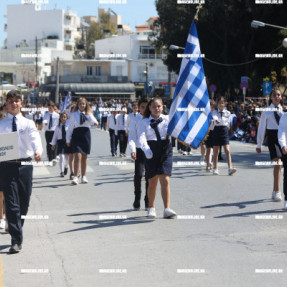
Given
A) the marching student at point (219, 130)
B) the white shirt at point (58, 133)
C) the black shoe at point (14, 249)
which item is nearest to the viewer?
the black shoe at point (14, 249)

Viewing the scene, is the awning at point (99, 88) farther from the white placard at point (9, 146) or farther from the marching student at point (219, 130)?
the white placard at point (9, 146)

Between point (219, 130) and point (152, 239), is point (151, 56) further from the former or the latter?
point (152, 239)

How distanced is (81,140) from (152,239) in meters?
6.66

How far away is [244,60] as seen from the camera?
48.0 meters

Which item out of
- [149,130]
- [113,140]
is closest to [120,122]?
[113,140]

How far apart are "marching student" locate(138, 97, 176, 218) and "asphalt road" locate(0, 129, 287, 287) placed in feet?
1.30

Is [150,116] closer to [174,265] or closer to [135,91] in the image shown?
[174,265]

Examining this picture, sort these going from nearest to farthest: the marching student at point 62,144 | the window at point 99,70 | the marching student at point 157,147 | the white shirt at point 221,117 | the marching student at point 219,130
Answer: the marching student at point 157,147 < the marching student at point 219,130 < the white shirt at point 221,117 < the marching student at point 62,144 < the window at point 99,70

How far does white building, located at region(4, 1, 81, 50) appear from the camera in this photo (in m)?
117

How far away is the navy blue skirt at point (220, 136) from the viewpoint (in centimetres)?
1628

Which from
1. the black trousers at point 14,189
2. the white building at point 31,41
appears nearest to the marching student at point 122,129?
the black trousers at point 14,189

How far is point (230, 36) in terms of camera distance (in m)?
47.9

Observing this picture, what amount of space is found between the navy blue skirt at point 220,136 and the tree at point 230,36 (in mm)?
28842

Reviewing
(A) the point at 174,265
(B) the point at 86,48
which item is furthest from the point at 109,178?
(B) the point at 86,48
